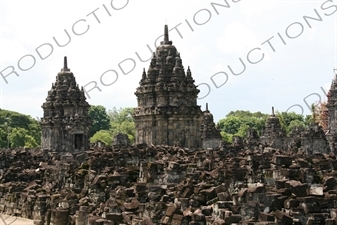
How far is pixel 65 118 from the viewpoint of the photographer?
137ft

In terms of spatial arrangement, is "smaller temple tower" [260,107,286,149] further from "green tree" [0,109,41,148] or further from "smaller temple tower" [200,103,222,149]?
"green tree" [0,109,41,148]

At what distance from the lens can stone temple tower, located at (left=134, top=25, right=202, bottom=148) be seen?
34.9 meters

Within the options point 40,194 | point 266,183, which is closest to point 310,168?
point 266,183

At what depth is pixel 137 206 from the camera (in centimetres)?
1283

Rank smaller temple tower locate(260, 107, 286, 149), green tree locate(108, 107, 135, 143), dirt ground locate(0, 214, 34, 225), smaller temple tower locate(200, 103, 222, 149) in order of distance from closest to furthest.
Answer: dirt ground locate(0, 214, 34, 225), smaller temple tower locate(200, 103, 222, 149), smaller temple tower locate(260, 107, 286, 149), green tree locate(108, 107, 135, 143)

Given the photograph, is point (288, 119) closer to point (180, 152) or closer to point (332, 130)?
point (332, 130)

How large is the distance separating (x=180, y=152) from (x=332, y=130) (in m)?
27.2

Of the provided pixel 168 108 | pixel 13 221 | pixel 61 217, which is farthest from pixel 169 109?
pixel 61 217

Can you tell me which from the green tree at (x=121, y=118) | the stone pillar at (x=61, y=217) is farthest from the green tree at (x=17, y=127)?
the stone pillar at (x=61, y=217)

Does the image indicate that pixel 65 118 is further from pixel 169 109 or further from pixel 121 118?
pixel 121 118

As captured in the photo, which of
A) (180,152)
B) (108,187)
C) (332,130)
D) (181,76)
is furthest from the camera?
(332,130)

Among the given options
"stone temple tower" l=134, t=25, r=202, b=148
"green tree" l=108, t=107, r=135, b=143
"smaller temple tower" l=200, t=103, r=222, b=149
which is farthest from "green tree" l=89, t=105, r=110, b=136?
"stone temple tower" l=134, t=25, r=202, b=148

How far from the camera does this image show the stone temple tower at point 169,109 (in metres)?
34.9

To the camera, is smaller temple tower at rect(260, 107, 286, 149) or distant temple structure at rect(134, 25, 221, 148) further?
smaller temple tower at rect(260, 107, 286, 149)
